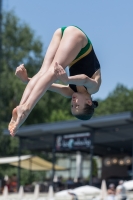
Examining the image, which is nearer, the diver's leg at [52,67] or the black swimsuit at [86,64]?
the diver's leg at [52,67]

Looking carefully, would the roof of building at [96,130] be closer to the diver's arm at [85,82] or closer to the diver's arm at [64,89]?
the diver's arm at [64,89]

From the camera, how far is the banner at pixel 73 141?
27.2 metres

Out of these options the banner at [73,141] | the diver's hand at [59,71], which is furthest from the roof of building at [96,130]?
the diver's hand at [59,71]

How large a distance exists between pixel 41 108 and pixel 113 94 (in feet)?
74.8

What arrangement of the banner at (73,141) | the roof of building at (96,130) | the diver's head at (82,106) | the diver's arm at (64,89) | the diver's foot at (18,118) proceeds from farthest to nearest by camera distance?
the banner at (73,141) → the roof of building at (96,130) → the diver's arm at (64,89) → the diver's head at (82,106) → the diver's foot at (18,118)

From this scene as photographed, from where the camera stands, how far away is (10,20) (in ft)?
153

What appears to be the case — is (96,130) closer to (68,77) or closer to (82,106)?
(82,106)

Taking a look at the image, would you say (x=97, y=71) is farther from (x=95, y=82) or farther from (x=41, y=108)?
(x=41, y=108)

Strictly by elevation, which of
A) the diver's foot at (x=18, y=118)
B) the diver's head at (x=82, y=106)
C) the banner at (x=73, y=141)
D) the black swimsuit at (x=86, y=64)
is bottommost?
the diver's foot at (x=18, y=118)

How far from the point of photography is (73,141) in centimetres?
2784

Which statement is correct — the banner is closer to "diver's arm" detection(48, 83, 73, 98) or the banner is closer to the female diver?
"diver's arm" detection(48, 83, 73, 98)

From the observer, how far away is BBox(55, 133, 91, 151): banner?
89.1ft

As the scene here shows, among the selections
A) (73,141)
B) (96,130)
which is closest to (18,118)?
(96,130)

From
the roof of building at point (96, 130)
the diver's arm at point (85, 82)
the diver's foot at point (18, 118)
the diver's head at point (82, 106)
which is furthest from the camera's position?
the roof of building at point (96, 130)
